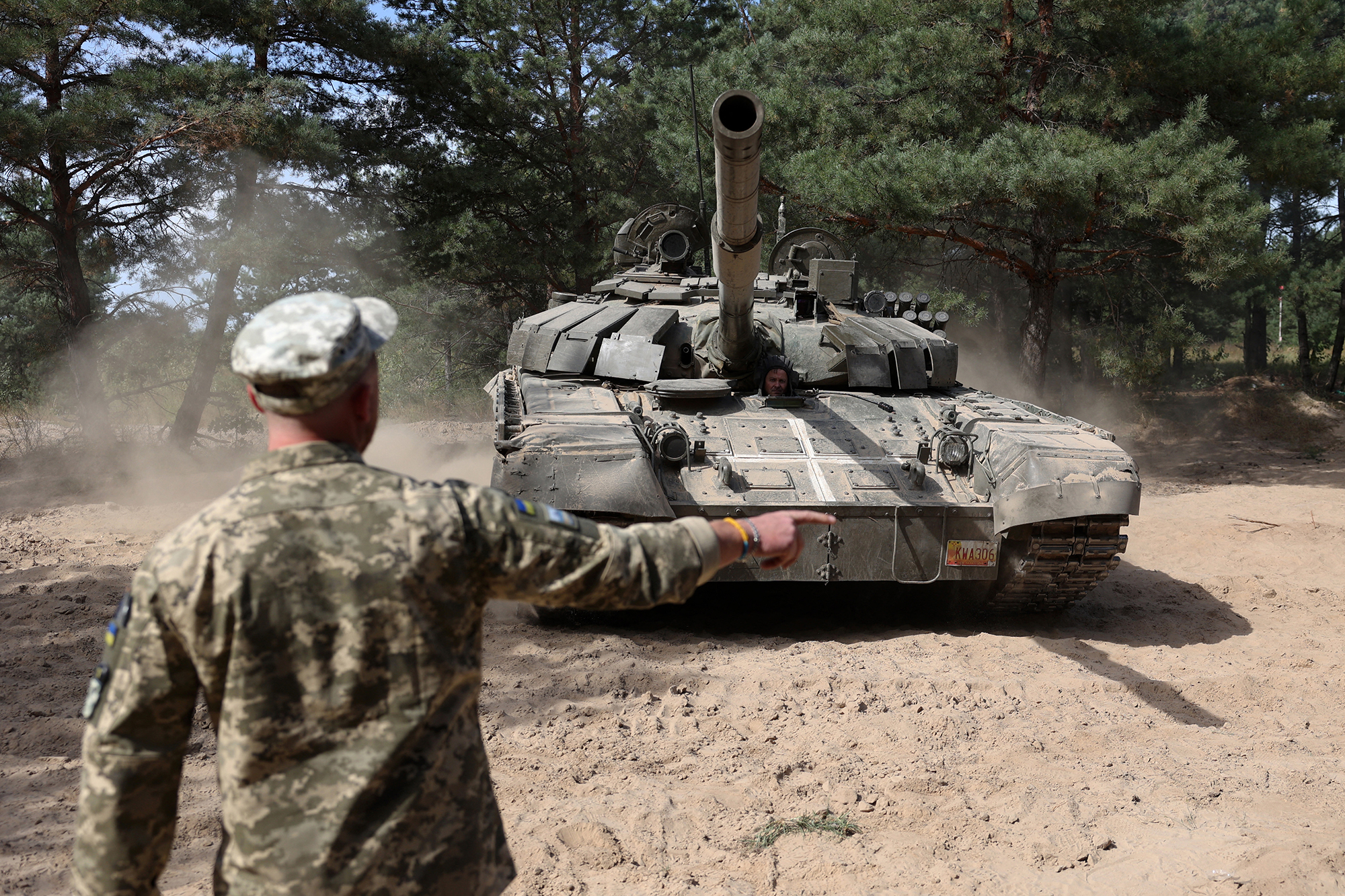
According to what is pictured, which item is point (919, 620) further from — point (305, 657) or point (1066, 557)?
point (305, 657)

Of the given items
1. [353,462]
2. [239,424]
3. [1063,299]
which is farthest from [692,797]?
[1063,299]

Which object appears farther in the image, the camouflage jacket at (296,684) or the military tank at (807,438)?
the military tank at (807,438)

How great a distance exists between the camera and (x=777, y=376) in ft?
23.5

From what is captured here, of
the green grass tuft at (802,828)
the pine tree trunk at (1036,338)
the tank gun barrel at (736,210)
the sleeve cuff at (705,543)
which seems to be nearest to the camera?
the sleeve cuff at (705,543)

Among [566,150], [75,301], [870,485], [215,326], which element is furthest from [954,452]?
[566,150]

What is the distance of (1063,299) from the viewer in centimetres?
2002

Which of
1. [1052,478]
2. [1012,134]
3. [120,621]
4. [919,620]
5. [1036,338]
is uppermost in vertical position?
[1012,134]

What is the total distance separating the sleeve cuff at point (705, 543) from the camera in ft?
6.21

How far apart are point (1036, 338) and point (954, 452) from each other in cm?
845

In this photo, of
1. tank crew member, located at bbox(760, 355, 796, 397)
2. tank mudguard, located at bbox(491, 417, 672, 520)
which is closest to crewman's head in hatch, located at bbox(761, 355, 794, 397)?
tank crew member, located at bbox(760, 355, 796, 397)

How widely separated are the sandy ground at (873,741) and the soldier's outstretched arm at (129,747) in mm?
1802

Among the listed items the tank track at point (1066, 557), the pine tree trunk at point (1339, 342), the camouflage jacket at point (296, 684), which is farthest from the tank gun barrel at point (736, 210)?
the pine tree trunk at point (1339, 342)

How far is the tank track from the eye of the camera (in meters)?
5.86

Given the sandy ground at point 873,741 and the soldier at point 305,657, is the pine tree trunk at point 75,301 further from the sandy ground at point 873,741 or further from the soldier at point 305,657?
the soldier at point 305,657
